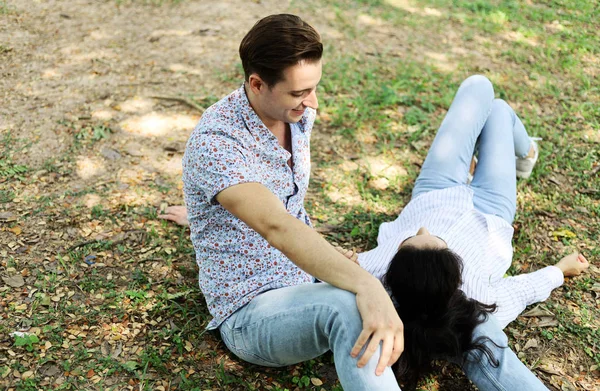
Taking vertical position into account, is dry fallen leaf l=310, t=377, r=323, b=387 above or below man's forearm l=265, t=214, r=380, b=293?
below

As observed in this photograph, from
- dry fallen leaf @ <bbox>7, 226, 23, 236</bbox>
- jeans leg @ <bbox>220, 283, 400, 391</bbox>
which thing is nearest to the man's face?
jeans leg @ <bbox>220, 283, 400, 391</bbox>

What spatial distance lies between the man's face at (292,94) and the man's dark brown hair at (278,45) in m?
0.03

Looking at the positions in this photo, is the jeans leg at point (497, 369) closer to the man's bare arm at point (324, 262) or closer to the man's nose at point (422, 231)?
the man's nose at point (422, 231)

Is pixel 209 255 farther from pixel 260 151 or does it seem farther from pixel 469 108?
pixel 469 108

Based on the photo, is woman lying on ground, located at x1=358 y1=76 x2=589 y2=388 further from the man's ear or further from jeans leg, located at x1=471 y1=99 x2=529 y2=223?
the man's ear

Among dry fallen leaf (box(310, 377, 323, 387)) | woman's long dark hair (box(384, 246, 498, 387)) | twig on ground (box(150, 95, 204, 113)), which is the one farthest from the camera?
twig on ground (box(150, 95, 204, 113))

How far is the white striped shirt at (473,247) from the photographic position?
3.04 m

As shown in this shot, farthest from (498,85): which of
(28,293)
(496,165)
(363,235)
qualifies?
(28,293)

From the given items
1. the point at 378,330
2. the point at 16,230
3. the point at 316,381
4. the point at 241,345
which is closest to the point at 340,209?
the point at 316,381

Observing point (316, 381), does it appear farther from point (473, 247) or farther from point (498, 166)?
point (498, 166)

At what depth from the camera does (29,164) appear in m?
3.92

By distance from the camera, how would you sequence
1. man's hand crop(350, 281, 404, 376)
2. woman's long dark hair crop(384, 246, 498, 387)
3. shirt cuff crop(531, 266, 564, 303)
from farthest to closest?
1. shirt cuff crop(531, 266, 564, 303)
2. woman's long dark hair crop(384, 246, 498, 387)
3. man's hand crop(350, 281, 404, 376)

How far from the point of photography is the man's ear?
2447 millimetres

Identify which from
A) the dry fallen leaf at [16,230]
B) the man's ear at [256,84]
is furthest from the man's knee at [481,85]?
the dry fallen leaf at [16,230]
